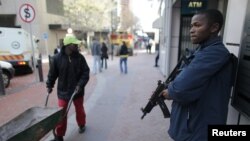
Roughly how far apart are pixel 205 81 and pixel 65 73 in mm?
2885

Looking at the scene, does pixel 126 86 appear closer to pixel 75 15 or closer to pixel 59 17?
pixel 75 15

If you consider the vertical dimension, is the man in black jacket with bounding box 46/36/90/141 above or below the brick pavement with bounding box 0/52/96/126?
above

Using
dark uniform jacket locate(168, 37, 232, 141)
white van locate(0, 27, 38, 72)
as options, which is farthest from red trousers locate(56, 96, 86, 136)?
white van locate(0, 27, 38, 72)

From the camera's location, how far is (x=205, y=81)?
1.76 m

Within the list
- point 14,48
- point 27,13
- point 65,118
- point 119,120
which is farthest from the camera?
point 14,48

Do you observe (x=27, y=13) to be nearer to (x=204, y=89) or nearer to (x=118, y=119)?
(x=118, y=119)

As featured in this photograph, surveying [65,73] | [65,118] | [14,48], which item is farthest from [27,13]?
[65,118]

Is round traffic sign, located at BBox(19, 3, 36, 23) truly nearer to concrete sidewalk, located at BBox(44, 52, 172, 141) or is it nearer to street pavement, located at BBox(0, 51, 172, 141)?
street pavement, located at BBox(0, 51, 172, 141)

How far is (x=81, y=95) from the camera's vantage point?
4363mm

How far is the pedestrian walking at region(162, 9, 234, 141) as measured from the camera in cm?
175

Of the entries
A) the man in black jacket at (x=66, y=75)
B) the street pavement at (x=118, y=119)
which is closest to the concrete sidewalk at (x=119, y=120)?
the street pavement at (x=118, y=119)

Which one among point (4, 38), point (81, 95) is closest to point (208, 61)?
point (81, 95)

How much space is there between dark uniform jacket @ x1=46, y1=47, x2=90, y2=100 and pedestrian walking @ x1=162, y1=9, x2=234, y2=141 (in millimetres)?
2545

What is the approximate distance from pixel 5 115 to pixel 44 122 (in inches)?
138
